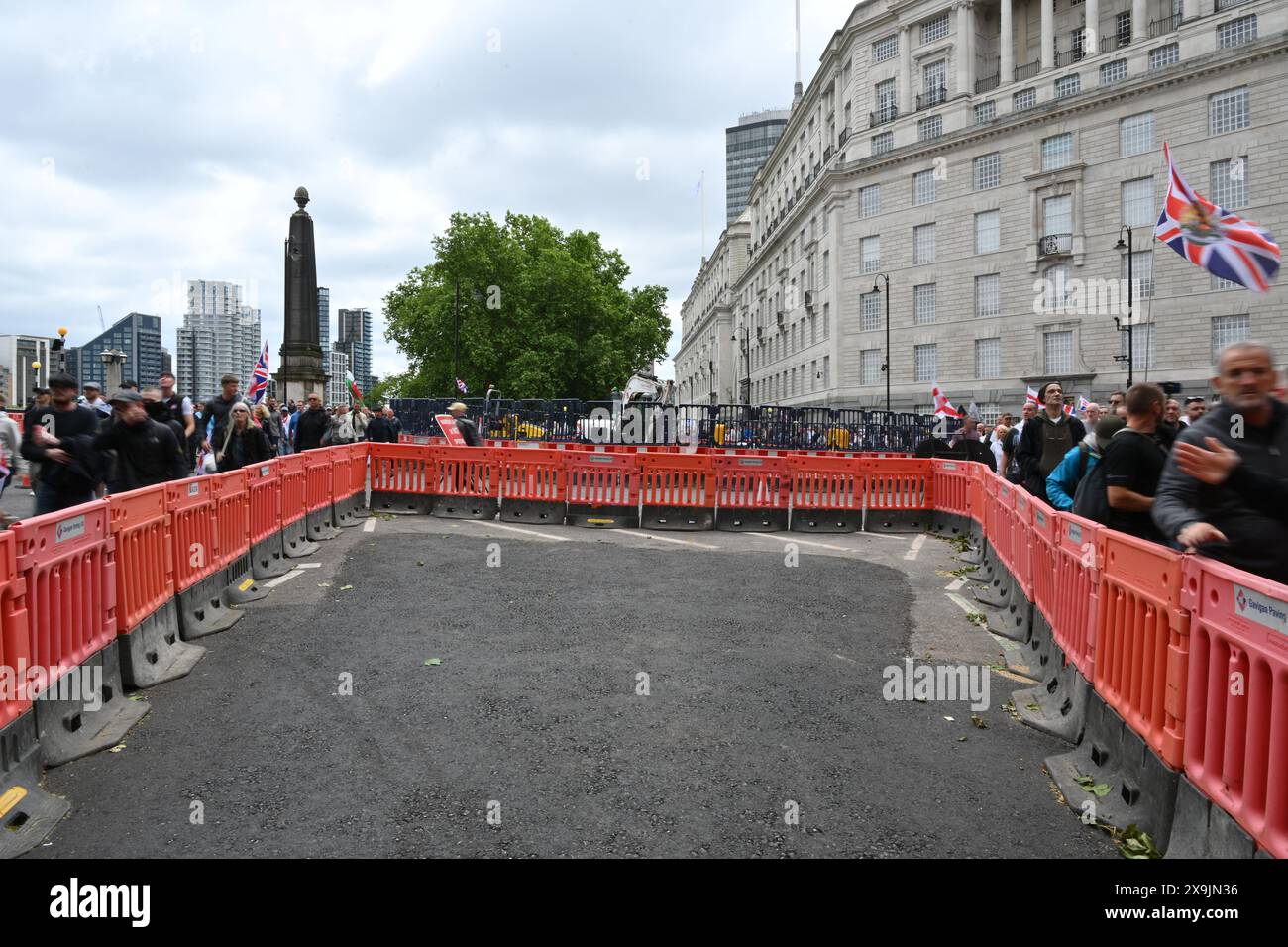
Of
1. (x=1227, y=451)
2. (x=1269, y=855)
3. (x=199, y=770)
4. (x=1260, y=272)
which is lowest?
(x=199, y=770)

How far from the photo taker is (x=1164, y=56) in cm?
4028

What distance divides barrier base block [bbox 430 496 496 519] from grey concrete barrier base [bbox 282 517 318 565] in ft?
11.4

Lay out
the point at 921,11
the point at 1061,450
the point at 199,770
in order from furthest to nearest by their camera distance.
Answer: the point at 921,11
the point at 1061,450
the point at 199,770

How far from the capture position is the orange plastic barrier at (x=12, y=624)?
4262mm

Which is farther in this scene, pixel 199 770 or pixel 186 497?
pixel 186 497

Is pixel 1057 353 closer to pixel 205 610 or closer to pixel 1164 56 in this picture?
pixel 1164 56

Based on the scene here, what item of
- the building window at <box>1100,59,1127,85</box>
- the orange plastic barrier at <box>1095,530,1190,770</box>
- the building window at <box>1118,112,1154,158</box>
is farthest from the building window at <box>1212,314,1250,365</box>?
the orange plastic barrier at <box>1095,530,1190,770</box>

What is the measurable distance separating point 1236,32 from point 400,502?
43.1 meters

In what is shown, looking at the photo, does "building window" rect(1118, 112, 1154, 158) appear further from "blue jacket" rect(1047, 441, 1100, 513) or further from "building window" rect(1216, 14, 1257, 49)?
"blue jacket" rect(1047, 441, 1100, 513)

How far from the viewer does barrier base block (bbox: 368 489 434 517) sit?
1552 centimetres

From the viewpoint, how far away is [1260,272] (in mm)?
6547
